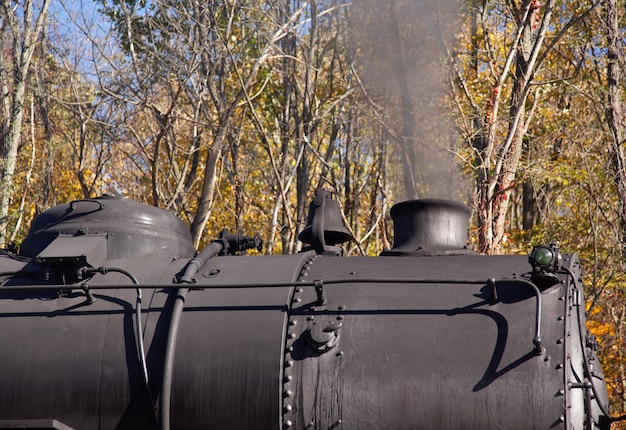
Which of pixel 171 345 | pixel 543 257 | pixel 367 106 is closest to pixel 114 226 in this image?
pixel 171 345

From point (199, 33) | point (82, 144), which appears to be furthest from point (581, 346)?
point (82, 144)

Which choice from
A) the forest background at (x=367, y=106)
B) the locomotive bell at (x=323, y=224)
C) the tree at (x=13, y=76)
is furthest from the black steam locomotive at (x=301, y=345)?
the tree at (x=13, y=76)

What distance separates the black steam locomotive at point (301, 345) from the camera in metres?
4.02

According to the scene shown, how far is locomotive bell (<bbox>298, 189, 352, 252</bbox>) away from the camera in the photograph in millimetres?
5406

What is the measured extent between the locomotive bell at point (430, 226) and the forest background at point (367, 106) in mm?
3909

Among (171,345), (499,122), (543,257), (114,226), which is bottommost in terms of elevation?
(171,345)

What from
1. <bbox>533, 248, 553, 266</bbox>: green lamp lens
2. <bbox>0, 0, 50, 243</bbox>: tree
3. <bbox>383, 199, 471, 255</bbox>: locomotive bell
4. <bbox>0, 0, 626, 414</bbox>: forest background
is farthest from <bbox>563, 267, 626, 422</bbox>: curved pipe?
<bbox>0, 0, 50, 243</bbox>: tree

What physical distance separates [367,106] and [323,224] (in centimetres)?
1100

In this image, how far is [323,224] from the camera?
550cm

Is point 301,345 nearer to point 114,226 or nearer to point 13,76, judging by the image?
point 114,226

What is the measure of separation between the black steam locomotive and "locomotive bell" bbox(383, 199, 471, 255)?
0.42 meters

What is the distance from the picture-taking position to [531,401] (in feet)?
12.9

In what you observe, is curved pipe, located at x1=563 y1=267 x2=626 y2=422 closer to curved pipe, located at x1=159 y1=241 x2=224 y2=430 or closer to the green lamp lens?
the green lamp lens

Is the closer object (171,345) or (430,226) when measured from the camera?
(171,345)
